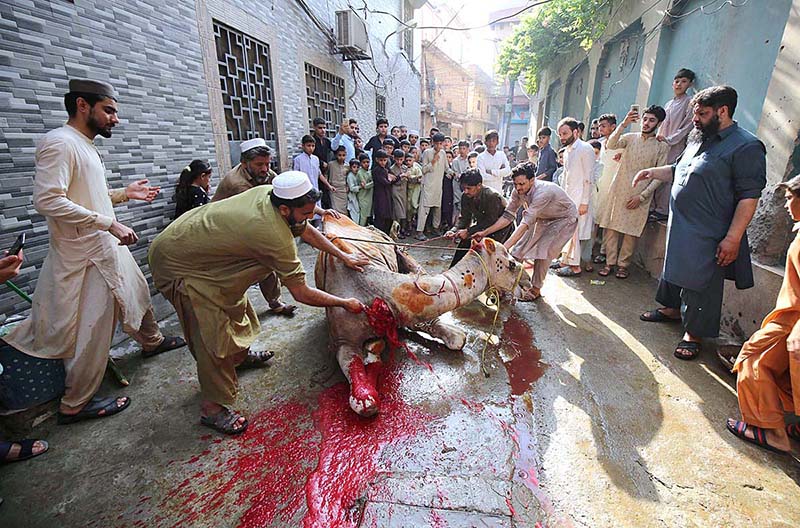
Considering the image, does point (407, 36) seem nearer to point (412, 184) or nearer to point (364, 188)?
point (412, 184)

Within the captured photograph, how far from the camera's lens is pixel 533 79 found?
14.3 meters

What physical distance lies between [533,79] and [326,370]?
47.7ft

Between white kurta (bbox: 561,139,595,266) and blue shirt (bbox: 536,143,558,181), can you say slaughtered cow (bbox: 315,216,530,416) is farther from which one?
blue shirt (bbox: 536,143,558,181)

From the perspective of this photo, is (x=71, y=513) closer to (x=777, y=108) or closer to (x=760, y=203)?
(x=760, y=203)

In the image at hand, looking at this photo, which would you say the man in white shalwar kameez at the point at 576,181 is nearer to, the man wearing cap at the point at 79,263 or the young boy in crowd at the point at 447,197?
the young boy in crowd at the point at 447,197

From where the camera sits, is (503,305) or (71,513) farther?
(503,305)

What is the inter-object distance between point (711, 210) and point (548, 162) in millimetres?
3952

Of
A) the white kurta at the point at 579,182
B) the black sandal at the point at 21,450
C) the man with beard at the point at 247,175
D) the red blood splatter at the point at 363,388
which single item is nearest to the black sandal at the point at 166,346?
the man with beard at the point at 247,175

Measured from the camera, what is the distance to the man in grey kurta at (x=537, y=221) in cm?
421

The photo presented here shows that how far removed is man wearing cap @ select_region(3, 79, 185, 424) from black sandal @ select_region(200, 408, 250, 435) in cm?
71

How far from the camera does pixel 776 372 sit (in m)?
2.40

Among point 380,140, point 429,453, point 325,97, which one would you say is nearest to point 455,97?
point 325,97

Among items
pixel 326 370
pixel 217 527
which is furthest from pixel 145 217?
pixel 217 527

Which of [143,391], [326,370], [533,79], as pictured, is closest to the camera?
[143,391]
